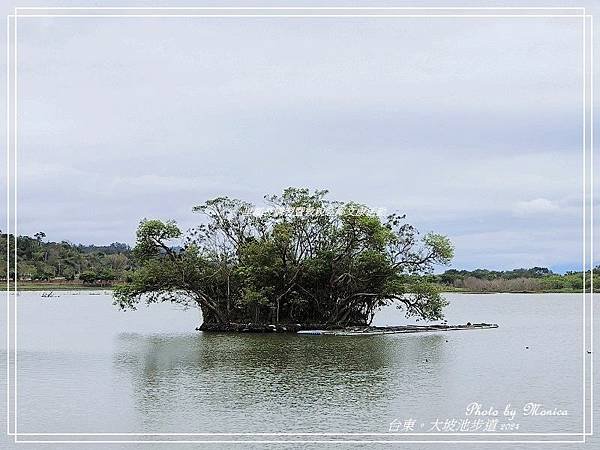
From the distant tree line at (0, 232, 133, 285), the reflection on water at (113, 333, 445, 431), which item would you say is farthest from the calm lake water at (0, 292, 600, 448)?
the distant tree line at (0, 232, 133, 285)

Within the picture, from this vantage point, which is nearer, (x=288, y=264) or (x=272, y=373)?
(x=272, y=373)

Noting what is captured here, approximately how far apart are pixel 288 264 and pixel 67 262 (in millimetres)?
17217

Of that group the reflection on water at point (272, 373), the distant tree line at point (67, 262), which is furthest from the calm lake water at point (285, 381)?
the distant tree line at point (67, 262)

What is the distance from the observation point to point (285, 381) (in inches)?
687

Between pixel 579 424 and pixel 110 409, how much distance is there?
7467 mm

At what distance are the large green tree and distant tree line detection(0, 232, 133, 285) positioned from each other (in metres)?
3.53

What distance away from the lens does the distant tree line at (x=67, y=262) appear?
36.5 metres

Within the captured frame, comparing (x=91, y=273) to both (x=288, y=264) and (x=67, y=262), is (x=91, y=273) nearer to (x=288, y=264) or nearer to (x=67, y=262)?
(x=67, y=262)

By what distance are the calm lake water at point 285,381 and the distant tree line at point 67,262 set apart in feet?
25.6

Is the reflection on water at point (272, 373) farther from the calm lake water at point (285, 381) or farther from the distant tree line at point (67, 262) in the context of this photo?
the distant tree line at point (67, 262)

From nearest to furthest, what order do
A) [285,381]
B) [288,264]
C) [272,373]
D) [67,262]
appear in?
[285,381]
[272,373]
[288,264]
[67,262]

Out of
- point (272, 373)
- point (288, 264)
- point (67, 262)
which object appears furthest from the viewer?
point (67, 262)

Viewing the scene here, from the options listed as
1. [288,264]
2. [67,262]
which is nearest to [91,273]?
[67,262]

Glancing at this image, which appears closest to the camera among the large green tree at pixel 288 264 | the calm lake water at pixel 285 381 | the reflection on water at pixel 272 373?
the calm lake water at pixel 285 381
